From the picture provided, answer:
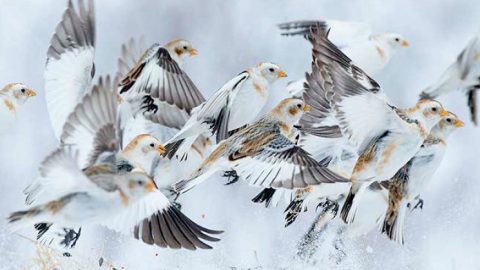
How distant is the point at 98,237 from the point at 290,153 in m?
2.23

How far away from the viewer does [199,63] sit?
8.73 m

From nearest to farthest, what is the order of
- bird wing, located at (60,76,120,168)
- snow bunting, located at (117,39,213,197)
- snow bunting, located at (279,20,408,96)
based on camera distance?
bird wing, located at (60,76,120,168) < snow bunting, located at (117,39,213,197) < snow bunting, located at (279,20,408,96)

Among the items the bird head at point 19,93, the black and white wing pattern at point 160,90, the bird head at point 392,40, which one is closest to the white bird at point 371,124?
the black and white wing pattern at point 160,90

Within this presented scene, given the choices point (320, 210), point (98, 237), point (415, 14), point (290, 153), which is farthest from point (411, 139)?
point (415, 14)

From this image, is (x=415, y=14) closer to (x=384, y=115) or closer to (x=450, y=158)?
(x=450, y=158)

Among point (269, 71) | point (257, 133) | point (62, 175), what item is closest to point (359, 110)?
point (257, 133)

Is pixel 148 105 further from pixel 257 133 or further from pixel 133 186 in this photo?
pixel 133 186

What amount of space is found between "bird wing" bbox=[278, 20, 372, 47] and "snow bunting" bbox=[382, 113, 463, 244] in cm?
101

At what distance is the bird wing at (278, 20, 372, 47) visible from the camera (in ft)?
18.5

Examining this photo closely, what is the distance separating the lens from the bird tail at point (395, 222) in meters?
4.89

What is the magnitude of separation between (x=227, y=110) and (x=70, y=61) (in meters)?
0.72

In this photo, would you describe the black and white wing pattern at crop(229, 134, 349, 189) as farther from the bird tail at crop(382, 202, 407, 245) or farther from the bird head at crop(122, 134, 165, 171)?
the bird tail at crop(382, 202, 407, 245)

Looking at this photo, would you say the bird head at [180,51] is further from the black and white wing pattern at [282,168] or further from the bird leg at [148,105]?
the black and white wing pattern at [282,168]

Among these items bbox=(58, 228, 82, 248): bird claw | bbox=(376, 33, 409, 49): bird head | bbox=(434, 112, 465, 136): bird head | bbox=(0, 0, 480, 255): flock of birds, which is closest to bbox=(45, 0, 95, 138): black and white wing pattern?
bbox=(0, 0, 480, 255): flock of birds
